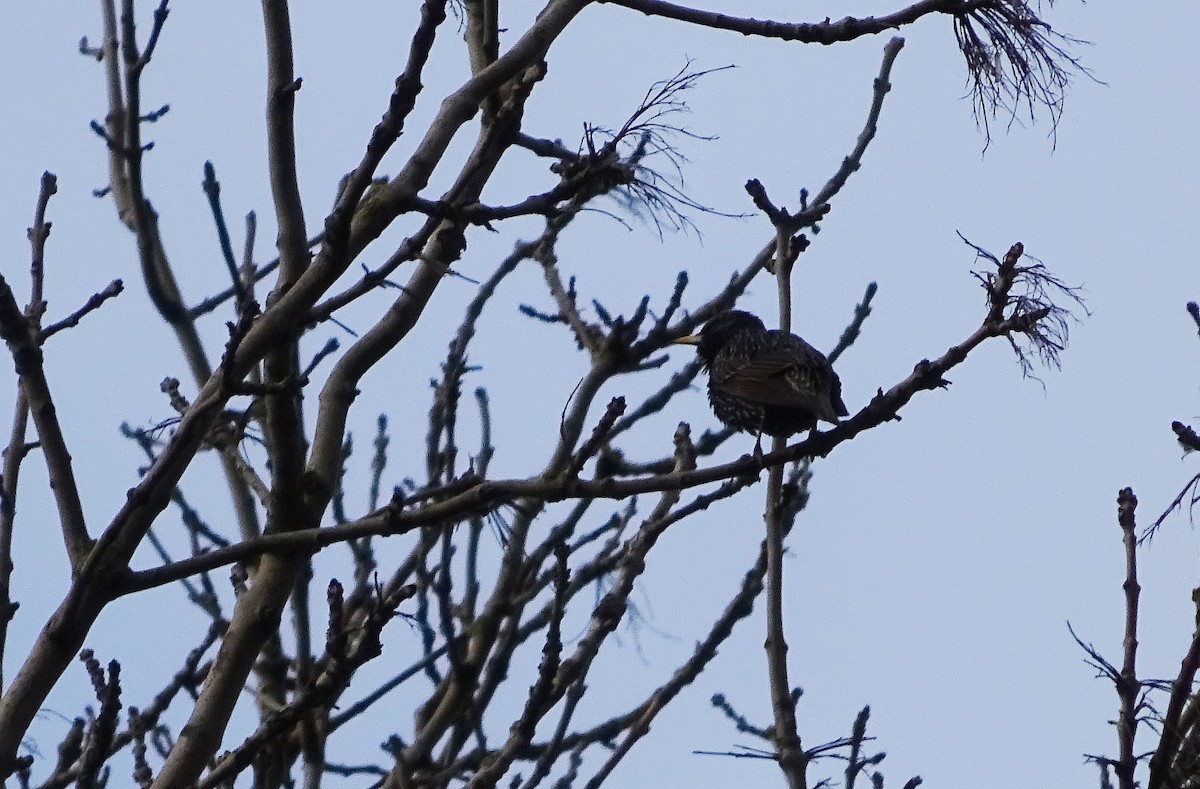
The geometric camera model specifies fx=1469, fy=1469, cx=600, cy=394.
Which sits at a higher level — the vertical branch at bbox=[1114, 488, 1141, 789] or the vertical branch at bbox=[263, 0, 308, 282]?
the vertical branch at bbox=[263, 0, 308, 282]

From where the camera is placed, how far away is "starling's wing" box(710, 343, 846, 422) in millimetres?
4914

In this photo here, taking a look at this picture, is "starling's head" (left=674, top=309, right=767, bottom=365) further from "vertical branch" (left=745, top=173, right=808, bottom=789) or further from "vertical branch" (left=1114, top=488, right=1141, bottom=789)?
"vertical branch" (left=1114, top=488, right=1141, bottom=789)

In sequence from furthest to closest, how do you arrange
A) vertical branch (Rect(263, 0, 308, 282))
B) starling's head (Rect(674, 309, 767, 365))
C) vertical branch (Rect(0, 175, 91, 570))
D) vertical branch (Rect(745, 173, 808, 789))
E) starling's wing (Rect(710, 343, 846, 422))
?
starling's head (Rect(674, 309, 767, 365)), starling's wing (Rect(710, 343, 846, 422)), vertical branch (Rect(745, 173, 808, 789)), vertical branch (Rect(263, 0, 308, 282)), vertical branch (Rect(0, 175, 91, 570))

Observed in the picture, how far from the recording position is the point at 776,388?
504 cm

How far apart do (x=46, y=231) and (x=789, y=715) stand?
2.22 m

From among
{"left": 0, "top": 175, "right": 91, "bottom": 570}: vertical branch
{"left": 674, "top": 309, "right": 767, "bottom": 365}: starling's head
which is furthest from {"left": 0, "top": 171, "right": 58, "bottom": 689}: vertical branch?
{"left": 674, "top": 309, "right": 767, "bottom": 365}: starling's head

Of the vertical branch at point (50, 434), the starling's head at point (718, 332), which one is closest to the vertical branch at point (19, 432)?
the vertical branch at point (50, 434)

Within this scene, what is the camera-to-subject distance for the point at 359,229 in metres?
3.06

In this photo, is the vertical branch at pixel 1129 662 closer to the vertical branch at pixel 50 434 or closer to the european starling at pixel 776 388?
the european starling at pixel 776 388

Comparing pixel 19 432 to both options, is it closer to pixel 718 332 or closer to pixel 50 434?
pixel 50 434

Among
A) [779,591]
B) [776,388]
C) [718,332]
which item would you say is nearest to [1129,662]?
[779,591]

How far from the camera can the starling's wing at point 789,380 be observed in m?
4.91

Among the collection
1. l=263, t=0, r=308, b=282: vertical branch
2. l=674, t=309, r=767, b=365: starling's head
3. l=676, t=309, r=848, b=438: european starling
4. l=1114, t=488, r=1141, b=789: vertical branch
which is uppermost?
l=674, t=309, r=767, b=365: starling's head

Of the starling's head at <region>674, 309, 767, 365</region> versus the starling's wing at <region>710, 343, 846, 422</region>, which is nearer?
the starling's wing at <region>710, 343, 846, 422</region>
